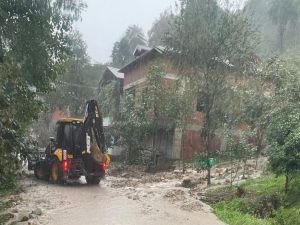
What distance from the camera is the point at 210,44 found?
1738 centimetres

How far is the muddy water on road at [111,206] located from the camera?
11180 millimetres

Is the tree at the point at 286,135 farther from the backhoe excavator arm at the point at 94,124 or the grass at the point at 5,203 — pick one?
the grass at the point at 5,203

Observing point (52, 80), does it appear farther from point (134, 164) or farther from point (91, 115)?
point (134, 164)

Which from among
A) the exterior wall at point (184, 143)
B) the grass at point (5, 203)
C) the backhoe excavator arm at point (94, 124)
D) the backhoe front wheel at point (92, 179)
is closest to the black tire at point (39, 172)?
the backhoe front wheel at point (92, 179)

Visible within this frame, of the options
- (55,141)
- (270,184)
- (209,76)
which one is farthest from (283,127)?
(55,141)

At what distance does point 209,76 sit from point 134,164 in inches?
440

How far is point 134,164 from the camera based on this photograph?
27250 mm

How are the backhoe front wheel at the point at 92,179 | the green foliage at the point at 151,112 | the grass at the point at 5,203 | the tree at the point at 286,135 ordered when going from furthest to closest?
→ the green foliage at the point at 151,112
the backhoe front wheel at the point at 92,179
the tree at the point at 286,135
the grass at the point at 5,203

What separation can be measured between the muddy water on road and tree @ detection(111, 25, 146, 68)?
1808 inches

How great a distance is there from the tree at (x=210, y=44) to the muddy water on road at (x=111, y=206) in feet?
12.9

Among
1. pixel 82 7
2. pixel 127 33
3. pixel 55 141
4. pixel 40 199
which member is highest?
pixel 127 33

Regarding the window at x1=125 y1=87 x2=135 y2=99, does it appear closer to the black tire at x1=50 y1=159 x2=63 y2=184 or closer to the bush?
the black tire at x1=50 y1=159 x2=63 y2=184

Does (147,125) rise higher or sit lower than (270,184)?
higher

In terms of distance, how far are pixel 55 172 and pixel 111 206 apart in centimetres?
558
